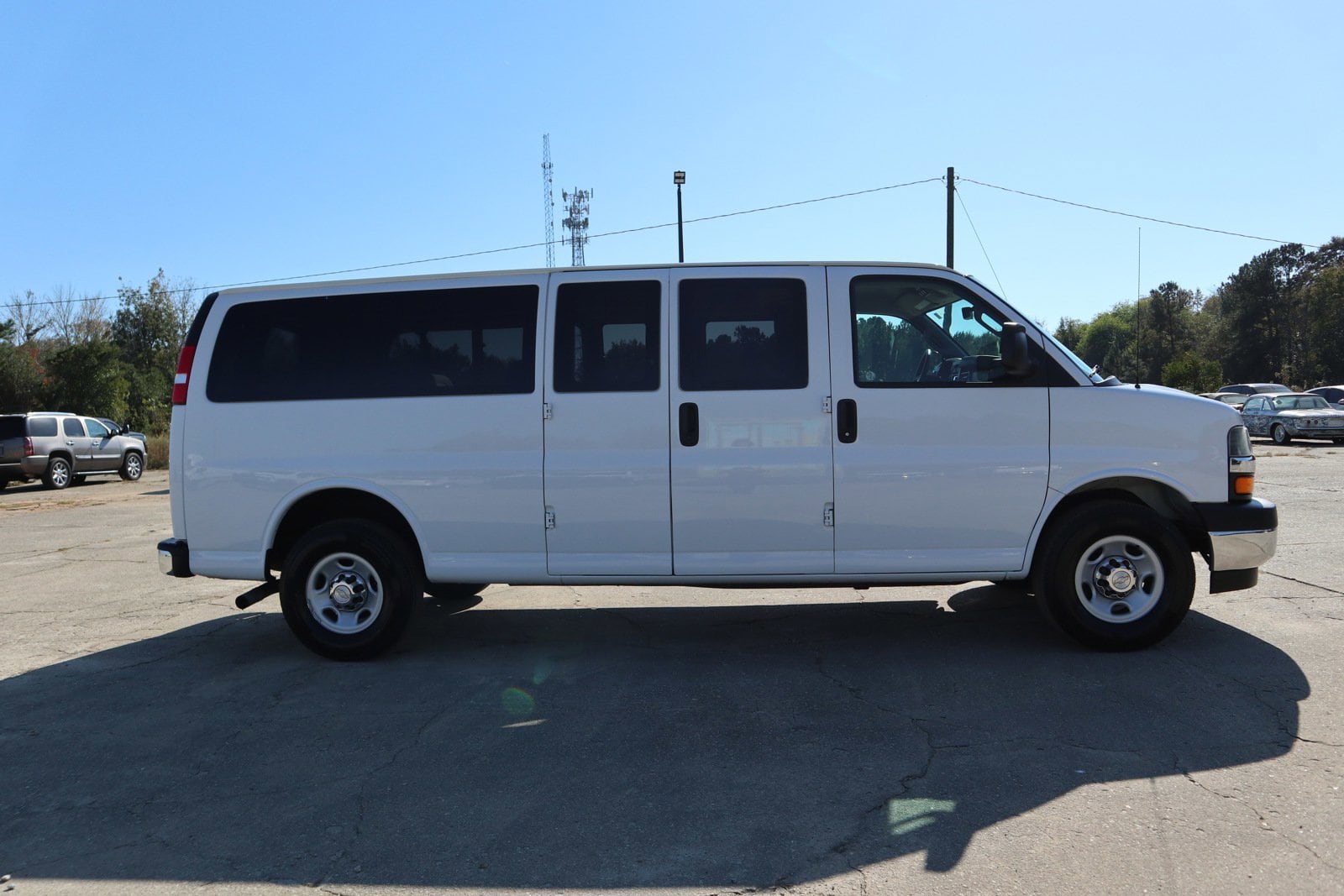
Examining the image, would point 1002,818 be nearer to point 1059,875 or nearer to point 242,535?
point 1059,875

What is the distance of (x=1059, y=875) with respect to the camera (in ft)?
10.1

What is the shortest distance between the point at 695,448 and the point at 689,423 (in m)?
0.15

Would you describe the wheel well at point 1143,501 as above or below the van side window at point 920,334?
below

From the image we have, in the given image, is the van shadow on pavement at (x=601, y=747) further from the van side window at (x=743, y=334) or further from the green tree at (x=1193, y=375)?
the green tree at (x=1193, y=375)

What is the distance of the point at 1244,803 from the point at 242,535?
5.34 m

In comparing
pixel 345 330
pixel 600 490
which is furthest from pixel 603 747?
pixel 345 330

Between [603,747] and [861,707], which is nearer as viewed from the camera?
[603,747]

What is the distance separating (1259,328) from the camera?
6900 cm

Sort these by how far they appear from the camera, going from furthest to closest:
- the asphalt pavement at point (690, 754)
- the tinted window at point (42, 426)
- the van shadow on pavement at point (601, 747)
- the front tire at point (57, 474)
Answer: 1. the front tire at point (57, 474)
2. the tinted window at point (42, 426)
3. the van shadow on pavement at point (601, 747)
4. the asphalt pavement at point (690, 754)

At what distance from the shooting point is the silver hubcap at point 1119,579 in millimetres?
5508

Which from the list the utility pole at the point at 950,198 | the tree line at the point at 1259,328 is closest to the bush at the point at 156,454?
the utility pole at the point at 950,198

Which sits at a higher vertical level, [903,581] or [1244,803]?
[903,581]

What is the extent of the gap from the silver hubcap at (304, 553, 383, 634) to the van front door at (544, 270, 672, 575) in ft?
3.71

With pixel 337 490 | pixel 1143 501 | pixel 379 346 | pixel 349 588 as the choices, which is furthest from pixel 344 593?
pixel 1143 501
